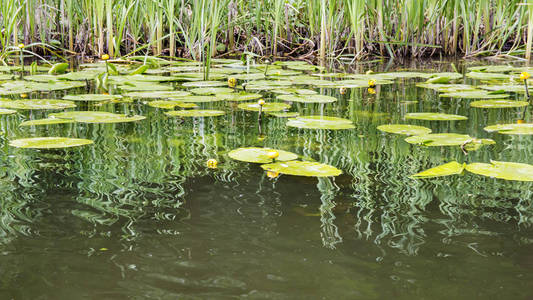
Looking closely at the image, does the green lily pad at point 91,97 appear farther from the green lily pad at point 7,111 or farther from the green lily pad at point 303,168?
the green lily pad at point 303,168

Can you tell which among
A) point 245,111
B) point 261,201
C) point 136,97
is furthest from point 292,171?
point 136,97

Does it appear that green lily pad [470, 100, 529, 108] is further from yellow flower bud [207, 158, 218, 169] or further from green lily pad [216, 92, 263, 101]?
yellow flower bud [207, 158, 218, 169]

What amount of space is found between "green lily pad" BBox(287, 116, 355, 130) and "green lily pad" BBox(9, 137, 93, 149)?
2.09ft

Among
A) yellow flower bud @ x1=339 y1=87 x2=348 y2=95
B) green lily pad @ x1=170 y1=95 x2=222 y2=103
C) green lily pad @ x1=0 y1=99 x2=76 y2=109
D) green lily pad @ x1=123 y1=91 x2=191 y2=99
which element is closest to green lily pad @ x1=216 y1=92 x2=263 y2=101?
green lily pad @ x1=170 y1=95 x2=222 y2=103

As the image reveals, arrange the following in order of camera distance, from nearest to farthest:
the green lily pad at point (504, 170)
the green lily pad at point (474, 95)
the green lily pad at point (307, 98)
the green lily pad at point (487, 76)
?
the green lily pad at point (504, 170) → the green lily pad at point (307, 98) → the green lily pad at point (474, 95) → the green lily pad at point (487, 76)

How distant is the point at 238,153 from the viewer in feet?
4.64

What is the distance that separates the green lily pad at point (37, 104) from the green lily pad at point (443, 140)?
4.25ft

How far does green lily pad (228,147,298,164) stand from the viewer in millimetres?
1348

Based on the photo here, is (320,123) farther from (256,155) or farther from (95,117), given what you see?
(95,117)

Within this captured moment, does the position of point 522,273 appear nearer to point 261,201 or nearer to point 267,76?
point 261,201

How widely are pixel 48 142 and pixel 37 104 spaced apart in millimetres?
728

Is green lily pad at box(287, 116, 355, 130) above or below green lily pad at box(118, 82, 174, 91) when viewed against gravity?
below

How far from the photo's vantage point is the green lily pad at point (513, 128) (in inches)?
65.1

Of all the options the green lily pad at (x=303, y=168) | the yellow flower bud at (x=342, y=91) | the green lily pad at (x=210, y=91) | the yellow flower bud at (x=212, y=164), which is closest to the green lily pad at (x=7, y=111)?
the green lily pad at (x=210, y=91)
